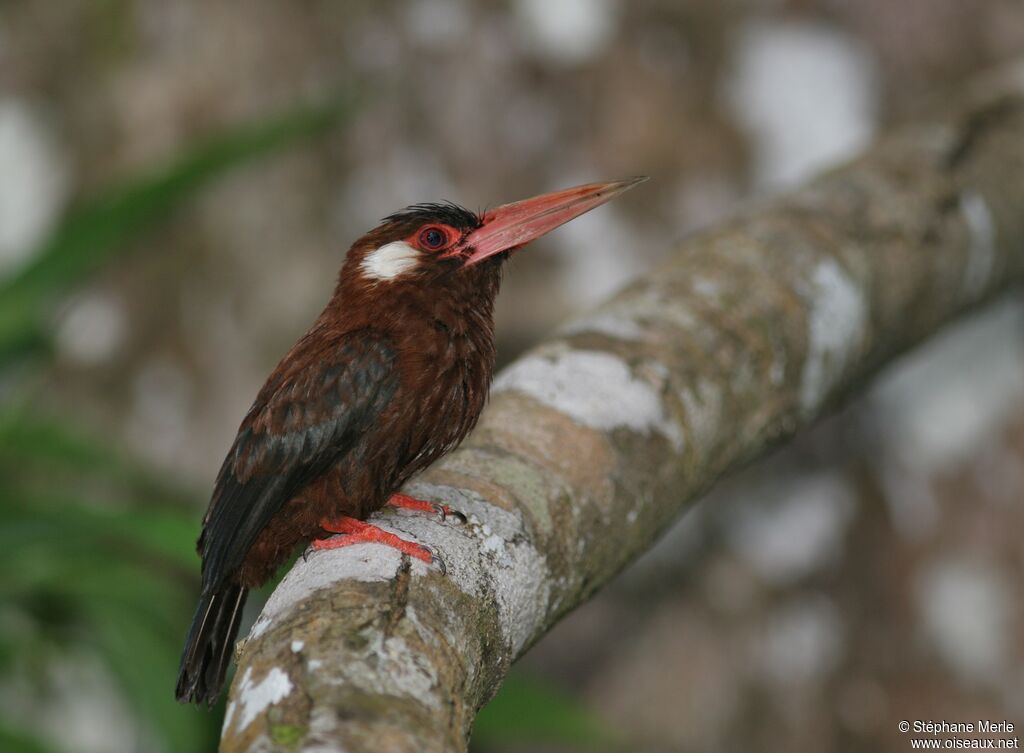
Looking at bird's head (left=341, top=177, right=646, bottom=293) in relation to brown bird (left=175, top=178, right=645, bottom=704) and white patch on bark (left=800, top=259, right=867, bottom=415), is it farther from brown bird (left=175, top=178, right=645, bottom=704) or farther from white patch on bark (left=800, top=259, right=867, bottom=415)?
white patch on bark (left=800, top=259, right=867, bottom=415)

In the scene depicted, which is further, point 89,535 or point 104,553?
point 104,553

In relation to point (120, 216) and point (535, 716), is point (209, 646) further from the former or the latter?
point (120, 216)

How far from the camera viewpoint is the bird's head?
212 centimetres

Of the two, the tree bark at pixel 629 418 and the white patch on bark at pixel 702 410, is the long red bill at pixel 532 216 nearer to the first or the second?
the tree bark at pixel 629 418

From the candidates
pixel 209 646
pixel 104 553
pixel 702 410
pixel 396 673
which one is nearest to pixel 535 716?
pixel 209 646

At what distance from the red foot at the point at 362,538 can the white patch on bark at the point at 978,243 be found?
1442 mm

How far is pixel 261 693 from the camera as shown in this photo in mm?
1108

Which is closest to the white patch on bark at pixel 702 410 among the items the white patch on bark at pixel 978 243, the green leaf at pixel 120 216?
the white patch on bark at pixel 978 243

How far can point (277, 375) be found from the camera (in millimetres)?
2041

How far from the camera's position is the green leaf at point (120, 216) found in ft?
9.28

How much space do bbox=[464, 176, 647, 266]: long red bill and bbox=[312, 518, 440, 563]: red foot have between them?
1.74 feet

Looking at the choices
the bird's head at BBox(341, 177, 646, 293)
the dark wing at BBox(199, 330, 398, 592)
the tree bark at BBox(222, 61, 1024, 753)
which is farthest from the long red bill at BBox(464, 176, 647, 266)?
the dark wing at BBox(199, 330, 398, 592)

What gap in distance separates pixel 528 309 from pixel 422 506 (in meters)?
1.50

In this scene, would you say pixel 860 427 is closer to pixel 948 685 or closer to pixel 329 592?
pixel 948 685
